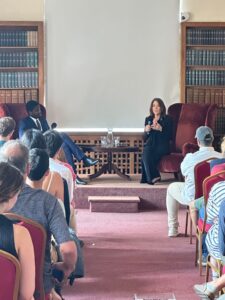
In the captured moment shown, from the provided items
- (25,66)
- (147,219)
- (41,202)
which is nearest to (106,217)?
(147,219)

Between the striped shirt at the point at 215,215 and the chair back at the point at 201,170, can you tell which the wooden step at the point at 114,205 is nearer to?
the chair back at the point at 201,170

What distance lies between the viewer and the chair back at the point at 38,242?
236 cm

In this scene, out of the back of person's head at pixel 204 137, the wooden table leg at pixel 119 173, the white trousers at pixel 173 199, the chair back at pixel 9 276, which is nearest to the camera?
the chair back at pixel 9 276

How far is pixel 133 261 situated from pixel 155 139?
307 centimetres

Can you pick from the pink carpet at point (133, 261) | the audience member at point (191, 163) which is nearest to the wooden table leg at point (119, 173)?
the pink carpet at point (133, 261)

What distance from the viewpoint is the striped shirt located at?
3.21 meters

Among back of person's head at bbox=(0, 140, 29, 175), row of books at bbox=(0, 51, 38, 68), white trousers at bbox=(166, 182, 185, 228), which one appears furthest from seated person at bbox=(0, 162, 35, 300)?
row of books at bbox=(0, 51, 38, 68)

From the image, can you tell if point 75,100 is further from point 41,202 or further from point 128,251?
point 41,202

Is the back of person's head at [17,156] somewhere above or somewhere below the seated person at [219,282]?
above

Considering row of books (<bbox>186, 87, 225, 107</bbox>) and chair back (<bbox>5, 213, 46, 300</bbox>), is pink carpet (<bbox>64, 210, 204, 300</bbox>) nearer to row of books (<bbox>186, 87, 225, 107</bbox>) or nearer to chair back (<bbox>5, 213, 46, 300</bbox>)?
chair back (<bbox>5, 213, 46, 300</bbox>)

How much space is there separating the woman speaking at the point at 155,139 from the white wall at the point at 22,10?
2.15 m

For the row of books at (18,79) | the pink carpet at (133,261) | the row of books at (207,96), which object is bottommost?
the pink carpet at (133,261)

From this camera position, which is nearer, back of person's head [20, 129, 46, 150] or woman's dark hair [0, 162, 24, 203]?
woman's dark hair [0, 162, 24, 203]

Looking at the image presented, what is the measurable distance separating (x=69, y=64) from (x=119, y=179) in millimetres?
1868
